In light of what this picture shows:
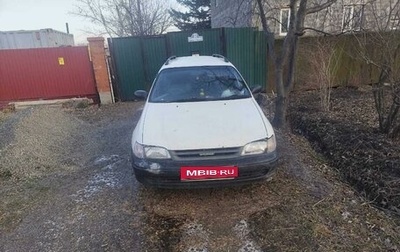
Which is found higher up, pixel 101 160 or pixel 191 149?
pixel 191 149

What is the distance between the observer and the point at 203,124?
10.2 ft

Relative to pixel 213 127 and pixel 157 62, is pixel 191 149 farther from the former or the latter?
pixel 157 62

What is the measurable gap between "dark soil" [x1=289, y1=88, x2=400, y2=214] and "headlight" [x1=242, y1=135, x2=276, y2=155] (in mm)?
1359

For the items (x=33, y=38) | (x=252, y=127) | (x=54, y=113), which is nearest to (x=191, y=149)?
(x=252, y=127)

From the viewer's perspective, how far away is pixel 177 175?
285 cm

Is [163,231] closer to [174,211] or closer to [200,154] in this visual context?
[174,211]

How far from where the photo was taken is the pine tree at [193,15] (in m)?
23.0

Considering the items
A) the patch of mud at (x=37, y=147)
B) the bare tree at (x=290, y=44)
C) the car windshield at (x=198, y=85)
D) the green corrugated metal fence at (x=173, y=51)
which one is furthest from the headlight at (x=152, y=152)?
the green corrugated metal fence at (x=173, y=51)

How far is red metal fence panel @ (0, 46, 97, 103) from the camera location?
868 centimetres

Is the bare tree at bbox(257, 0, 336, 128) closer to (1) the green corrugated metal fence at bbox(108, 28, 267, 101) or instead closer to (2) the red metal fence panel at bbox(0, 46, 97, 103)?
(1) the green corrugated metal fence at bbox(108, 28, 267, 101)

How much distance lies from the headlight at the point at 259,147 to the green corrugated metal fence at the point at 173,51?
6477 mm

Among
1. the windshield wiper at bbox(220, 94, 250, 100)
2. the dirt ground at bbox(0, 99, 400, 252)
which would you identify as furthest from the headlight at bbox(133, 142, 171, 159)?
the windshield wiper at bbox(220, 94, 250, 100)

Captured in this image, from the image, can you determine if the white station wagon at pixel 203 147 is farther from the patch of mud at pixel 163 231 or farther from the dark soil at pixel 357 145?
the dark soil at pixel 357 145

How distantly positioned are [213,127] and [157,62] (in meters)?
6.45
